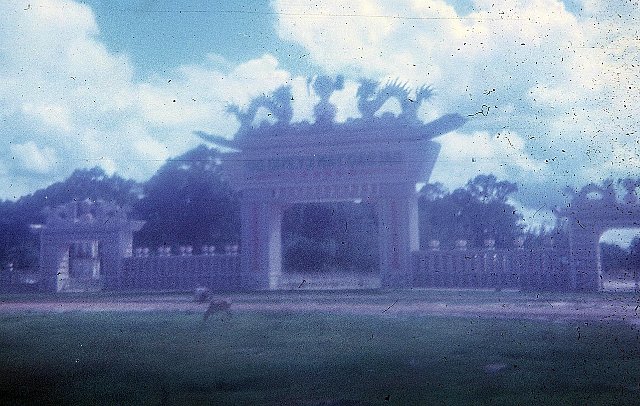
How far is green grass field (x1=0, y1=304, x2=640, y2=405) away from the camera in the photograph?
5648mm

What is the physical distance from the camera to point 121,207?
39.7 feet

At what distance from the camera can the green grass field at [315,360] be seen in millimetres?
5648

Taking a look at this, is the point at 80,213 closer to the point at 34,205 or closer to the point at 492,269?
the point at 34,205

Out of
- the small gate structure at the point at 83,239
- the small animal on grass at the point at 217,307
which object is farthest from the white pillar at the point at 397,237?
the small gate structure at the point at 83,239

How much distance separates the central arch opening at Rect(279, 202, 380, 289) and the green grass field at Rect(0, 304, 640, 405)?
220cm

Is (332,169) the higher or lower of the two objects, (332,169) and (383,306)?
the higher

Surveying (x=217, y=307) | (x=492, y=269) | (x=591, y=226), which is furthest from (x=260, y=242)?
(x=591, y=226)

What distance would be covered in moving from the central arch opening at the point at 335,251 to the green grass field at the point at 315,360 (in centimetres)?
220

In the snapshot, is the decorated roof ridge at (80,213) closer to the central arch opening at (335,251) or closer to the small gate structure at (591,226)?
the central arch opening at (335,251)

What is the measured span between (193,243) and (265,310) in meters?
3.38

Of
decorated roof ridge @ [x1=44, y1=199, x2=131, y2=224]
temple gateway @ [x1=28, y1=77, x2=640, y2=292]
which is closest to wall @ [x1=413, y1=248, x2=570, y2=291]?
temple gateway @ [x1=28, y1=77, x2=640, y2=292]

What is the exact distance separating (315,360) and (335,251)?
170 inches

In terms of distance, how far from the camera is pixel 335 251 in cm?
1118

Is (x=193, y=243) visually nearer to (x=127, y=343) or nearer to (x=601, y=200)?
(x=127, y=343)
